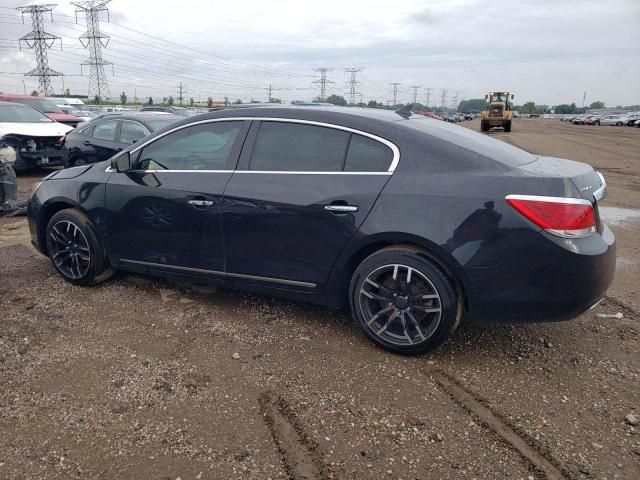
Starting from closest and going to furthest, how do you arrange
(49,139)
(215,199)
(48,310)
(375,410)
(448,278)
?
(375,410)
(448,278)
(215,199)
(48,310)
(49,139)

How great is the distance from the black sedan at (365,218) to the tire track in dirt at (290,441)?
92 cm

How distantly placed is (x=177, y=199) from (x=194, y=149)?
43 centimetres

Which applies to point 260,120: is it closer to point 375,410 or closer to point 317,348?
point 317,348

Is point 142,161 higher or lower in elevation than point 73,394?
higher

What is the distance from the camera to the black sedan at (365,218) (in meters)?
3.14

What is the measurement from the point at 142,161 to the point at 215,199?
0.87 m

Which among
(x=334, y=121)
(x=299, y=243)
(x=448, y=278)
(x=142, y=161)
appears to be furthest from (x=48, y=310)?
(x=448, y=278)

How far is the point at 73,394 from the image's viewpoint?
10.0 ft

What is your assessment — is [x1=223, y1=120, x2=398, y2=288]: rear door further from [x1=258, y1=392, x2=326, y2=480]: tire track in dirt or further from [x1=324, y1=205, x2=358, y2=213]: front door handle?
[x1=258, y1=392, x2=326, y2=480]: tire track in dirt

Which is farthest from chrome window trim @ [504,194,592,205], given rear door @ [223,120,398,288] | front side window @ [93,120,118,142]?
front side window @ [93,120,118,142]

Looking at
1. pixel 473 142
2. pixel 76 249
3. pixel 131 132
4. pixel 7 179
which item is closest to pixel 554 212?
pixel 473 142

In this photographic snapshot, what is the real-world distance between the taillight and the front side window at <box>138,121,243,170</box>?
7.02 feet

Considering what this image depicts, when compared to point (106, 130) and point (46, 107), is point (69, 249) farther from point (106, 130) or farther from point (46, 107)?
point (46, 107)

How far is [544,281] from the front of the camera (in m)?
3.11
